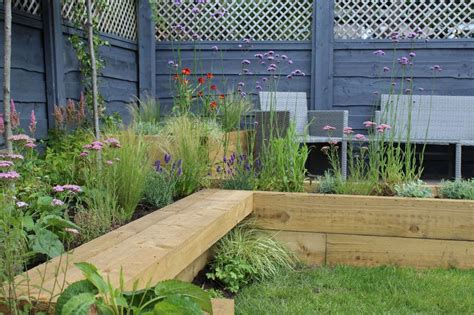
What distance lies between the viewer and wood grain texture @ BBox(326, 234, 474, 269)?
273cm

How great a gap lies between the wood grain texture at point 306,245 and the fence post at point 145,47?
3.52 m

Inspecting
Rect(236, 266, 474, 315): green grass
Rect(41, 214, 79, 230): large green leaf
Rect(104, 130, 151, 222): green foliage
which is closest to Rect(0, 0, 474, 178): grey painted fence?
Rect(104, 130, 151, 222): green foliage

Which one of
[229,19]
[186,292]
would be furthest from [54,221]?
[229,19]

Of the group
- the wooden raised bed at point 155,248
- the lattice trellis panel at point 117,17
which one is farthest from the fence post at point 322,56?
the wooden raised bed at point 155,248

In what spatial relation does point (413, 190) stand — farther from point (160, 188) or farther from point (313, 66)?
point (313, 66)

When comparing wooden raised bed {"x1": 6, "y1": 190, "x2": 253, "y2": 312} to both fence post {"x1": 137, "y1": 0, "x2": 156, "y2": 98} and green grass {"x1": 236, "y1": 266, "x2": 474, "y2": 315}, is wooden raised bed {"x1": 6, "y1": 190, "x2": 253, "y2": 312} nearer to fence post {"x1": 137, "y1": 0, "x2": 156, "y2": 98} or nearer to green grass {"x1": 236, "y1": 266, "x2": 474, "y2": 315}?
green grass {"x1": 236, "y1": 266, "x2": 474, "y2": 315}

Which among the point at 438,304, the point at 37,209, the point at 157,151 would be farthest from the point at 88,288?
the point at 157,151

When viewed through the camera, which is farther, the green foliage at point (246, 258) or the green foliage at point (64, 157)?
the green foliage at point (64, 157)

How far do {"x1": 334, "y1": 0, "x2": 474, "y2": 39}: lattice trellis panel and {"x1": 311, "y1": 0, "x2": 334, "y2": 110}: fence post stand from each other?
183 mm

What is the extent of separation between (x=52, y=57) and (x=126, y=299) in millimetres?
3264

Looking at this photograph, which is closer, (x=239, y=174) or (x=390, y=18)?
(x=239, y=174)

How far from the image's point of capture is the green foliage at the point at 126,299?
1.10 metres

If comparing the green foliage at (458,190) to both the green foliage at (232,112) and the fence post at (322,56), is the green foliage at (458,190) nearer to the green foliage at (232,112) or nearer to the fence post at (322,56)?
the green foliage at (232,112)

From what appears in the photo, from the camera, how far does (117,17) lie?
5.46m
